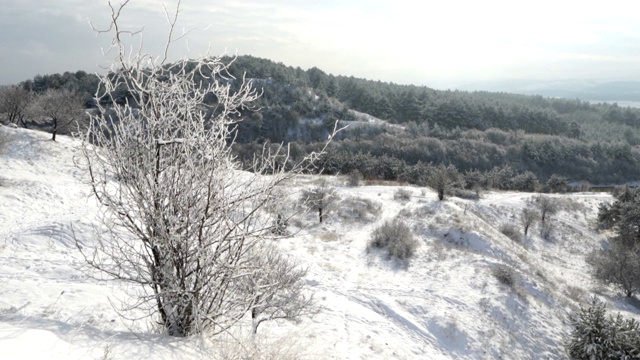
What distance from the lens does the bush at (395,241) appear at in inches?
731

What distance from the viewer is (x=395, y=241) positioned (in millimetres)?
19359

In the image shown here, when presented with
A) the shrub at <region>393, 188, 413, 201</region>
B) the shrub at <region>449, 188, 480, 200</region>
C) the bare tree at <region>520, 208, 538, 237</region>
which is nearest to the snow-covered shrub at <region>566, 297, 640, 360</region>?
the bare tree at <region>520, 208, 538, 237</region>

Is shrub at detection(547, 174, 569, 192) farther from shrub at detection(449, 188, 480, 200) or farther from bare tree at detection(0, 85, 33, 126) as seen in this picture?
bare tree at detection(0, 85, 33, 126)

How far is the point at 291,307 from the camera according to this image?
8242 millimetres

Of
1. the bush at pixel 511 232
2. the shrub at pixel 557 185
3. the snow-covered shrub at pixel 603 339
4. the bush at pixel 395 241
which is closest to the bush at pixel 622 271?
the bush at pixel 511 232

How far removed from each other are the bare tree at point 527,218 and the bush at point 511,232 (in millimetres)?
770

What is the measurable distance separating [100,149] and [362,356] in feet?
24.7

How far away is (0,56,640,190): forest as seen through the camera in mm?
44250

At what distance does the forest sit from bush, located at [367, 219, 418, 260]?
16.8 meters

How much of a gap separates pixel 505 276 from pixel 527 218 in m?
11.8

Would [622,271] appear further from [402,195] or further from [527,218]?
[402,195]

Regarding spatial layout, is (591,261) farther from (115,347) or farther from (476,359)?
(115,347)

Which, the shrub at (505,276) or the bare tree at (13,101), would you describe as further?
the bare tree at (13,101)

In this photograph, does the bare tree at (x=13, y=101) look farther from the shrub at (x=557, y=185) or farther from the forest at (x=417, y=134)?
the shrub at (x=557, y=185)
